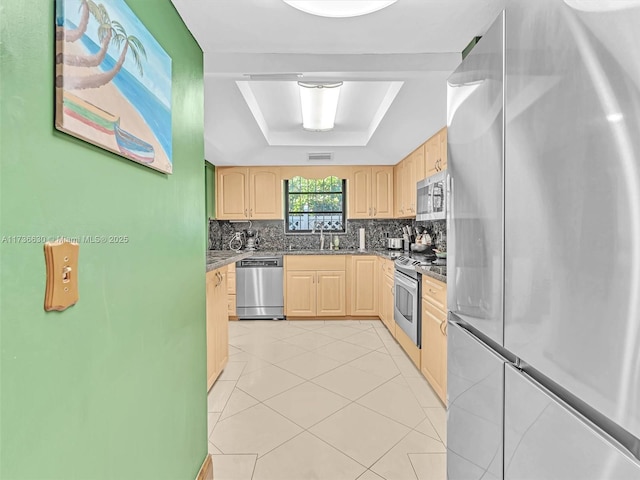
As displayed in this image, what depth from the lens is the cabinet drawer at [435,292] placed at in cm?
222

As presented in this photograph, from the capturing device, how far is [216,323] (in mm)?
2609

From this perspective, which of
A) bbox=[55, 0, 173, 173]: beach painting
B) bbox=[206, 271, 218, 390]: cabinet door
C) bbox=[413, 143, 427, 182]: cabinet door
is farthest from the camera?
bbox=[413, 143, 427, 182]: cabinet door

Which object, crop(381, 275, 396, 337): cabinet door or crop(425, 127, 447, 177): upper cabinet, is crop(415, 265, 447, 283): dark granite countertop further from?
crop(381, 275, 396, 337): cabinet door

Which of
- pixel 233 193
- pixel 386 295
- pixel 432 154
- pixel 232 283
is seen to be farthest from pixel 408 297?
pixel 233 193

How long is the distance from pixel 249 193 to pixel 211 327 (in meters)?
2.82

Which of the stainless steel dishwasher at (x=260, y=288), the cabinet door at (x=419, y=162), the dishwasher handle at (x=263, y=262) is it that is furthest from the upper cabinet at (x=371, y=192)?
the stainless steel dishwasher at (x=260, y=288)

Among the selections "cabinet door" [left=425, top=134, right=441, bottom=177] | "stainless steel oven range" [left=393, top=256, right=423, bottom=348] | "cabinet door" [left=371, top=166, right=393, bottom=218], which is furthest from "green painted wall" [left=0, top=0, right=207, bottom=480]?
"cabinet door" [left=371, top=166, right=393, bottom=218]

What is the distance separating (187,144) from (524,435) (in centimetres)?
159

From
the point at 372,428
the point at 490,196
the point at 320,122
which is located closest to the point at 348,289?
the point at 320,122

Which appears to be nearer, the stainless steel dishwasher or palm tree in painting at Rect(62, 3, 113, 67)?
palm tree in painting at Rect(62, 3, 113, 67)

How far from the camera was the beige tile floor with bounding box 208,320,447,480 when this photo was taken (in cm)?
172

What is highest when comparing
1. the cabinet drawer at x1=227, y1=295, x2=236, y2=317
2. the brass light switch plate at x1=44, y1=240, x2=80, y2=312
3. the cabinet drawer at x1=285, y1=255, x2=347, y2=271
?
the brass light switch plate at x1=44, y1=240, x2=80, y2=312

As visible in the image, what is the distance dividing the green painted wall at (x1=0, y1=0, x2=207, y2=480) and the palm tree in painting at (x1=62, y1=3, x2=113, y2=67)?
72 mm

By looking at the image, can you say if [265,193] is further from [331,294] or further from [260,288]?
[331,294]
